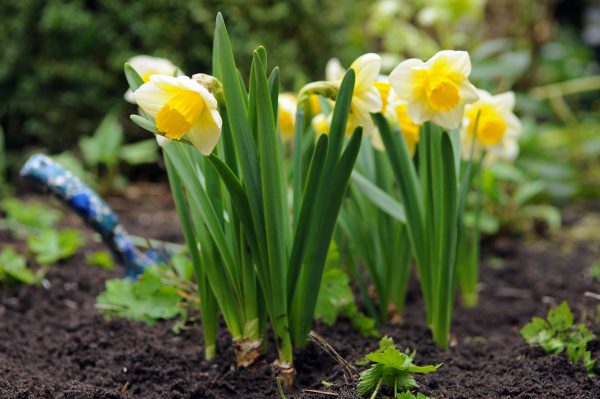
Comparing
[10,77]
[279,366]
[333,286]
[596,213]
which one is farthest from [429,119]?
[10,77]

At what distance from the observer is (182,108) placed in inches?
40.1

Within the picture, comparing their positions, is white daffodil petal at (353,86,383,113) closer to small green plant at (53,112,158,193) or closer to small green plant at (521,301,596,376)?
small green plant at (521,301,596,376)

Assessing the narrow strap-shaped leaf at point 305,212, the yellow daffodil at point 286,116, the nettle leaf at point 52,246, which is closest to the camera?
the narrow strap-shaped leaf at point 305,212

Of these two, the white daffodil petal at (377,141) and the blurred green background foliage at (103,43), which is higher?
the white daffodil petal at (377,141)

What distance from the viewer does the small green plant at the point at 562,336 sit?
1.27 m

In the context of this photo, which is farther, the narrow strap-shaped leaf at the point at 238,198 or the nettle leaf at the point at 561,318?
the nettle leaf at the point at 561,318

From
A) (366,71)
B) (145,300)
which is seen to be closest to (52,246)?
(145,300)

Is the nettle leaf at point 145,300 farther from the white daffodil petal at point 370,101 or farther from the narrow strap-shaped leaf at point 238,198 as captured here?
the white daffodil petal at point 370,101

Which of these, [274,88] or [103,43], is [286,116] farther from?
[103,43]

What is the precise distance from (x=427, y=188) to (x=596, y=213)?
1917 mm

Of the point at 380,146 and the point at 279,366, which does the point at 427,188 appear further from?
the point at 279,366

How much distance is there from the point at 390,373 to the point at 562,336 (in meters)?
0.41

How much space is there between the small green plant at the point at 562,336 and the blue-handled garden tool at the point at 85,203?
801 mm

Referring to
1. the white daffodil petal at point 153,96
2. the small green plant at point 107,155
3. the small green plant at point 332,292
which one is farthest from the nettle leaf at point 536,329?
the small green plant at point 107,155
